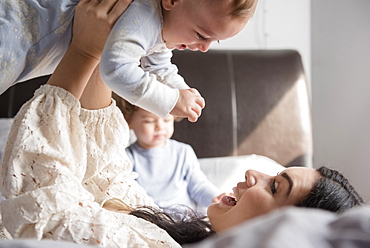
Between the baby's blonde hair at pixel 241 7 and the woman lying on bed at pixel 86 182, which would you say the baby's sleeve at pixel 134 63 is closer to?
the woman lying on bed at pixel 86 182

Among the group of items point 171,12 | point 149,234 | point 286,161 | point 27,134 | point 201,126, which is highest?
point 171,12

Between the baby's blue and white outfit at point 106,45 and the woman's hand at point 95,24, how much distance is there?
0.09ft

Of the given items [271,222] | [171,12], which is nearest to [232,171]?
[171,12]

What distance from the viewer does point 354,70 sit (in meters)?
2.76

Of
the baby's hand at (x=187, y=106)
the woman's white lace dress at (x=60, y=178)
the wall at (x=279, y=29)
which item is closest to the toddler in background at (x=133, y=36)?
the baby's hand at (x=187, y=106)

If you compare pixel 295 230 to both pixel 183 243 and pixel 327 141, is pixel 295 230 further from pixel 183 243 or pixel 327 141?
pixel 327 141

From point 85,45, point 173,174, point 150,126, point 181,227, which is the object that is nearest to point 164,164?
point 173,174

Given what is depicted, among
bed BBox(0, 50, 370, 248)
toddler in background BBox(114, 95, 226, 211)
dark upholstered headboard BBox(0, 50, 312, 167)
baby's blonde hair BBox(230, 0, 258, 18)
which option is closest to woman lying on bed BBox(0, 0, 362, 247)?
baby's blonde hair BBox(230, 0, 258, 18)

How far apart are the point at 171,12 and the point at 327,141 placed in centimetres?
207

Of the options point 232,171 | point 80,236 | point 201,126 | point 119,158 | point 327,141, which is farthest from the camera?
point 327,141

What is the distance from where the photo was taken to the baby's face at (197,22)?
45.3 inches

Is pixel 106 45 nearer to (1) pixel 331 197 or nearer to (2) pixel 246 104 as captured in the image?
(1) pixel 331 197

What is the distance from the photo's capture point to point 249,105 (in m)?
2.76

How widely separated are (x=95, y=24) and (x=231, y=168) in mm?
1451
